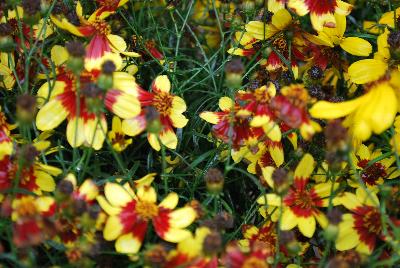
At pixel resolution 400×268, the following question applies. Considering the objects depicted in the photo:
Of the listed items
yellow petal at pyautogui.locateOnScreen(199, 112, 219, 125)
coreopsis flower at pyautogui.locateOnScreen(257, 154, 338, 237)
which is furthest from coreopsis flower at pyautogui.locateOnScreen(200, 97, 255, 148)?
coreopsis flower at pyautogui.locateOnScreen(257, 154, 338, 237)

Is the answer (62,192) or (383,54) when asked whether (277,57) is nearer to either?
(383,54)

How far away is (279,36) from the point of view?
138 cm

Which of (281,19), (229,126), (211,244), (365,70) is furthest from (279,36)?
(211,244)

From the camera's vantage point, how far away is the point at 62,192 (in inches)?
36.5

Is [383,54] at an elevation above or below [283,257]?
above

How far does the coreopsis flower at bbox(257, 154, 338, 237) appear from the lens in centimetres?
107

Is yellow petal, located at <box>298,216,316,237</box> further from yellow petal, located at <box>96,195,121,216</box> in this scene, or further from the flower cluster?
yellow petal, located at <box>96,195,121,216</box>

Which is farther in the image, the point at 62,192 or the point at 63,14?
the point at 63,14

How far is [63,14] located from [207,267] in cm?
55

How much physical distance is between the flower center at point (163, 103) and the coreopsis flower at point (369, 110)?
294mm

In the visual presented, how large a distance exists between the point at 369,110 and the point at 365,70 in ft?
1.05

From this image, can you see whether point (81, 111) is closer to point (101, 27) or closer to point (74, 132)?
point (74, 132)

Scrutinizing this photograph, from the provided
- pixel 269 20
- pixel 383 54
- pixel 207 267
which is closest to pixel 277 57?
pixel 269 20

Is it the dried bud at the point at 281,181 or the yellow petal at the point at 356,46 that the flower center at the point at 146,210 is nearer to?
the dried bud at the point at 281,181
